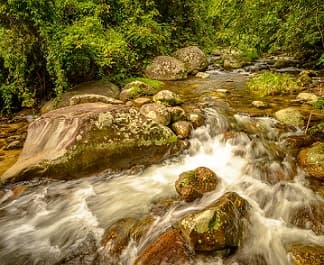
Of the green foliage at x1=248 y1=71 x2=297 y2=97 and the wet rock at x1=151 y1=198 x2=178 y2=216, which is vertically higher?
the green foliage at x1=248 y1=71 x2=297 y2=97

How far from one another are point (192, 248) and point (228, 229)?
41cm

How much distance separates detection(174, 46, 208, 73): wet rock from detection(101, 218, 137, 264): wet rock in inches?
324

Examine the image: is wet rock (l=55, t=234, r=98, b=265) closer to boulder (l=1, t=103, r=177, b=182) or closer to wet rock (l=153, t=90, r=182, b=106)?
boulder (l=1, t=103, r=177, b=182)

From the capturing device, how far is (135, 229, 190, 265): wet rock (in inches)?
114

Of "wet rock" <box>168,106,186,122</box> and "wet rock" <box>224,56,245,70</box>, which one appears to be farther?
Result: "wet rock" <box>224,56,245,70</box>

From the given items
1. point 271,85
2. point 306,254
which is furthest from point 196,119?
point 306,254

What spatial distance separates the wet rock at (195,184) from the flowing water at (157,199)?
9 centimetres

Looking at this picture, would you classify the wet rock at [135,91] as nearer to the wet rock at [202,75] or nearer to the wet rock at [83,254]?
the wet rock at [202,75]

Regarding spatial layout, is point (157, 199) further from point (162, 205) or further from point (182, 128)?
point (182, 128)

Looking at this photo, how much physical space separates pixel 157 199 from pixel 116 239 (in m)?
0.95

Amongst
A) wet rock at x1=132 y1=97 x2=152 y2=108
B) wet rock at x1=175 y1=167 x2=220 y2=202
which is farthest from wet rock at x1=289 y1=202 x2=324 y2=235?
wet rock at x1=132 y1=97 x2=152 y2=108

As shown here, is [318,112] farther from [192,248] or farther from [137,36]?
[137,36]

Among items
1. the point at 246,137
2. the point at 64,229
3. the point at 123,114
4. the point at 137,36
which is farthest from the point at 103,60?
the point at 64,229

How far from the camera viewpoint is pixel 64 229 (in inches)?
147
